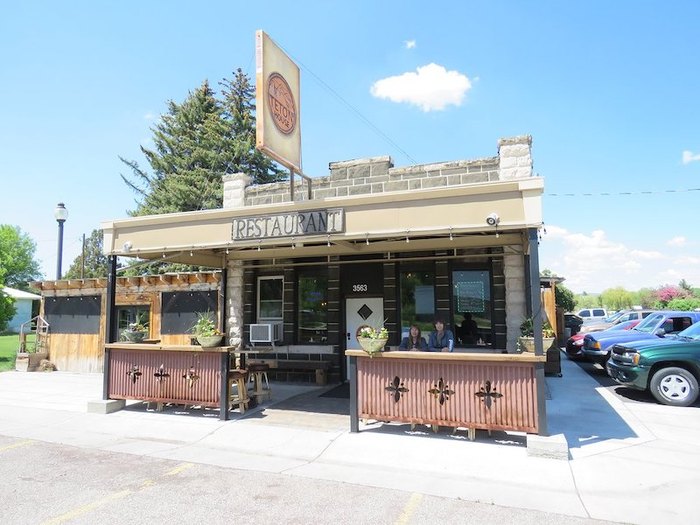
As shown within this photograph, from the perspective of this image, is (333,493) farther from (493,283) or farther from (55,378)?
(55,378)

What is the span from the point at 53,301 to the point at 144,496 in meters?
12.6

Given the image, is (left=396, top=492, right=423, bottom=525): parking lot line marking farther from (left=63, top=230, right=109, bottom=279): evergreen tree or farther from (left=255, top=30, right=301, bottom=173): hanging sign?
(left=63, top=230, right=109, bottom=279): evergreen tree

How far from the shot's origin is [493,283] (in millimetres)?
9781

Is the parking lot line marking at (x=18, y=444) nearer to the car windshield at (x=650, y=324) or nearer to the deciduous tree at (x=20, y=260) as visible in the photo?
the car windshield at (x=650, y=324)

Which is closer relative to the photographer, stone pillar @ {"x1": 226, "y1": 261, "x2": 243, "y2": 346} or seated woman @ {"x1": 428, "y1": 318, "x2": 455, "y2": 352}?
seated woman @ {"x1": 428, "y1": 318, "x2": 455, "y2": 352}

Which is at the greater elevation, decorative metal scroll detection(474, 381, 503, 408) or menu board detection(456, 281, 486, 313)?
menu board detection(456, 281, 486, 313)

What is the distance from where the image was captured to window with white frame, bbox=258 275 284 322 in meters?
11.8

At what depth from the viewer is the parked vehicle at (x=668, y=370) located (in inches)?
337

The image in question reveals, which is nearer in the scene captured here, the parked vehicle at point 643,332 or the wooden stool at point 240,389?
the wooden stool at point 240,389

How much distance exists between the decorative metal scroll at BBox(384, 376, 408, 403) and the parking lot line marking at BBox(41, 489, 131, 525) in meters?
3.61

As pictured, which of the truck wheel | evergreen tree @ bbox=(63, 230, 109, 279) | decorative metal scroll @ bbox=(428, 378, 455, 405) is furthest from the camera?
evergreen tree @ bbox=(63, 230, 109, 279)

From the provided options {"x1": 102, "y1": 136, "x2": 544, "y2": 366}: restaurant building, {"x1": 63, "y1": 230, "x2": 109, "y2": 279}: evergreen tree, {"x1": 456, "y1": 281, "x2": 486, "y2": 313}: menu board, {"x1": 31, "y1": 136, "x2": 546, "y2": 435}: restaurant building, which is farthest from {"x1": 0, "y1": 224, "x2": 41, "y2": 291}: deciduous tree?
{"x1": 456, "y1": 281, "x2": 486, "y2": 313}: menu board

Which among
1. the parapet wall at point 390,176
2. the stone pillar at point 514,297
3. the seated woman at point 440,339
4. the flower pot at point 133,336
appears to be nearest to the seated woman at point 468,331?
the stone pillar at point 514,297

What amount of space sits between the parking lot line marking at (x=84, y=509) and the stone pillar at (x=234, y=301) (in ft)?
23.4
